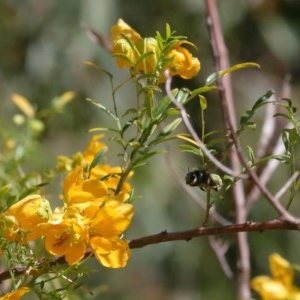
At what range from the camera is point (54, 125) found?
328 cm

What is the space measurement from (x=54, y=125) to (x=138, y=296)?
2.59 feet

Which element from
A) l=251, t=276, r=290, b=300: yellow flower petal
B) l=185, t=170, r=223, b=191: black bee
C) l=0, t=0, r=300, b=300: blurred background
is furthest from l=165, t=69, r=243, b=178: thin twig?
l=0, t=0, r=300, b=300: blurred background

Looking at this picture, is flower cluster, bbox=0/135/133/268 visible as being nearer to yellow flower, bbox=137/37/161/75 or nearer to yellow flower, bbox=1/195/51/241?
yellow flower, bbox=1/195/51/241

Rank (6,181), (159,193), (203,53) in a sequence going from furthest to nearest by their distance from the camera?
(203,53)
(159,193)
(6,181)

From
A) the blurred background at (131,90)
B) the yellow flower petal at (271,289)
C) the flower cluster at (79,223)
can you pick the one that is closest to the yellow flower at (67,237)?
the flower cluster at (79,223)

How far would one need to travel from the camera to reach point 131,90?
10.7ft

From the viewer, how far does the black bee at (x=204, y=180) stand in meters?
0.83

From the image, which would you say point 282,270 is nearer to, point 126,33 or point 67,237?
point 67,237

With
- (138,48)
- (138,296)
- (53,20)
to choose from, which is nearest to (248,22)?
(53,20)

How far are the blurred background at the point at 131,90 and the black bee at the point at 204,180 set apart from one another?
2.03 metres

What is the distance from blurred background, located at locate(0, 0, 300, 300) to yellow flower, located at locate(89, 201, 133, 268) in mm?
2030

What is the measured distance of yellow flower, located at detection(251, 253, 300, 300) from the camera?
64 cm

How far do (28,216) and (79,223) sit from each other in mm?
48

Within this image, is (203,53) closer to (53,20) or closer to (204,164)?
(53,20)
